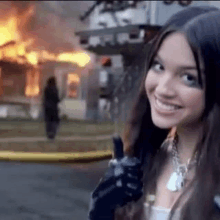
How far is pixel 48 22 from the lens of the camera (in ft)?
87.9

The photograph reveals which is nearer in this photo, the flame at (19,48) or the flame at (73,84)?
the flame at (73,84)

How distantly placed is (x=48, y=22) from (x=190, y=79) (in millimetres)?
26265

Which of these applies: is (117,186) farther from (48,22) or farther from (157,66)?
(48,22)

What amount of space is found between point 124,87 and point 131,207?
1630cm

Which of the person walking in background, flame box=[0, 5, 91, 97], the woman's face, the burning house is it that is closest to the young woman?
the woman's face

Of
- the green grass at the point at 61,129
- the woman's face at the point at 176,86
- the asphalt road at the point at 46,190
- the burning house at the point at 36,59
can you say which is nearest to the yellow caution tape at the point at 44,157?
the asphalt road at the point at 46,190

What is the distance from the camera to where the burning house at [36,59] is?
2256 centimetres

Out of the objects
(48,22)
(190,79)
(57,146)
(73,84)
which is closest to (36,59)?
(48,22)

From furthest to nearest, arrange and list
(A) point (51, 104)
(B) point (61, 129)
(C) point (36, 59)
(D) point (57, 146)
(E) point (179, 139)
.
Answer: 1. (C) point (36, 59)
2. (B) point (61, 129)
3. (A) point (51, 104)
4. (D) point (57, 146)
5. (E) point (179, 139)

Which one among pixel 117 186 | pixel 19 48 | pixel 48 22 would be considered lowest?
pixel 19 48

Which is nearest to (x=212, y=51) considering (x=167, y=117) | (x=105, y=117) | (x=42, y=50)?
(x=167, y=117)

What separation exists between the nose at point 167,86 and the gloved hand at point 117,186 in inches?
6.3

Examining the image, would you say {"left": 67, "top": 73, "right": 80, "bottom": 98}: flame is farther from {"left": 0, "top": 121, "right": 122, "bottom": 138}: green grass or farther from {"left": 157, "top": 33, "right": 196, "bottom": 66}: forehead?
{"left": 157, "top": 33, "right": 196, "bottom": 66}: forehead

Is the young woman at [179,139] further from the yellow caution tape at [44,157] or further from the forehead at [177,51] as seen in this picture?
the yellow caution tape at [44,157]
